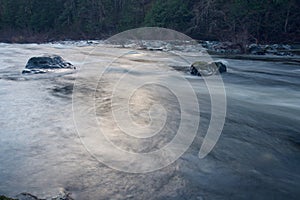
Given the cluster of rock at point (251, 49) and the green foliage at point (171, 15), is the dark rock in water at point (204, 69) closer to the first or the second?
the cluster of rock at point (251, 49)

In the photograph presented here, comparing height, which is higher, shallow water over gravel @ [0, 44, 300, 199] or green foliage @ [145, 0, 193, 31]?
green foliage @ [145, 0, 193, 31]

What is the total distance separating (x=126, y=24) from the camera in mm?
52375

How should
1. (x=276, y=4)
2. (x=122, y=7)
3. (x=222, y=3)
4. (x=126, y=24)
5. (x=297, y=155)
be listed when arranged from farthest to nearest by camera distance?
(x=122, y=7) < (x=126, y=24) < (x=222, y=3) < (x=276, y=4) < (x=297, y=155)

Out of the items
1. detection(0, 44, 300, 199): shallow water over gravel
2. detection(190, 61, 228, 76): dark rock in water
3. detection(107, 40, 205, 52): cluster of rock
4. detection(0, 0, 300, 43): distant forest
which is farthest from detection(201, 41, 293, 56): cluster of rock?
detection(0, 44, 300, 199): shallow water over gravel

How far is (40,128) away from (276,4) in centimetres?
3396

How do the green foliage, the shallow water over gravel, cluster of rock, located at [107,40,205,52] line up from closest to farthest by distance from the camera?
1. the shallow water over gravel
2. cluster of rock, located at [107,40,205,52]
3. the green foliage

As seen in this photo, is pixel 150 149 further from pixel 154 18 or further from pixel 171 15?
pixel 154 18

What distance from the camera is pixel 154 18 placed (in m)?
45.2

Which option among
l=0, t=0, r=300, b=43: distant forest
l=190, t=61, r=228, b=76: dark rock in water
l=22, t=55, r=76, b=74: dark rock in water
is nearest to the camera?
l=190, t=61, r=228, b=76: dark rock in water

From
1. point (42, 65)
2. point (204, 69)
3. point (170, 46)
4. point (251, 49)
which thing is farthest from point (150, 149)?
point (170, 46)

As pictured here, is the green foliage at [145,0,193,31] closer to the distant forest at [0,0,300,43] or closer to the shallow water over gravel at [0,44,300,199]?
the distant forest at [0,0,300,43]

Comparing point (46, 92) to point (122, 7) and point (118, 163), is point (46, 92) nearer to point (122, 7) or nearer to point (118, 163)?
point (118, 163)

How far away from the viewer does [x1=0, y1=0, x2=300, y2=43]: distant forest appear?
32719 millimetres

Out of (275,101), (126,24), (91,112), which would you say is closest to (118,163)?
(91,112)
